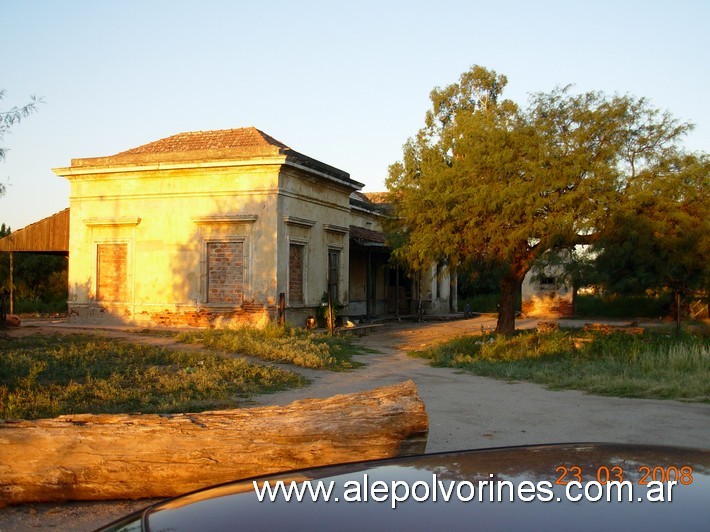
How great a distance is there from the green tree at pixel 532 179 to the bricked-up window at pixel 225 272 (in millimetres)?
5167

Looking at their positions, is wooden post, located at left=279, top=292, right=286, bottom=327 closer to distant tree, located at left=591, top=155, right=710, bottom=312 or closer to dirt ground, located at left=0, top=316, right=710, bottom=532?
dirt ground, located at left=0, top=316, right=710, bottom=532

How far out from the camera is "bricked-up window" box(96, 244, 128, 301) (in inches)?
817

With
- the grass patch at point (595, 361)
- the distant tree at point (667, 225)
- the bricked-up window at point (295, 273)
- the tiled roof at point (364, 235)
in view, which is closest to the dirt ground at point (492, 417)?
the grass patch at point (595, 361)

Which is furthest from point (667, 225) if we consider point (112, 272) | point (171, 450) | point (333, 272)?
point (112, 272)

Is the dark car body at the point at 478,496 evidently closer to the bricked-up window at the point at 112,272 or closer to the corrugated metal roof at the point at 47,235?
the bricked-up window at the point at 112,272

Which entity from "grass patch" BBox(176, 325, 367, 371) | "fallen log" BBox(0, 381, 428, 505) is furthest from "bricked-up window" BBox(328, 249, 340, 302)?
"fallen log" BBox(0, 381, 428, 505)

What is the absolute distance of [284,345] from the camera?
47.7ft

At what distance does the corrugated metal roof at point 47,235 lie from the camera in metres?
22.5

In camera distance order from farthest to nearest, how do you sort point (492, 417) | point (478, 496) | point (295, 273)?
point (295, 273)
point (492, 417)
point (478, 496)

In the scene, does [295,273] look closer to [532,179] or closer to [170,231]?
[170,231]

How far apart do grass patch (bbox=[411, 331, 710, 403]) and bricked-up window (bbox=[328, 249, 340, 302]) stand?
5646mm

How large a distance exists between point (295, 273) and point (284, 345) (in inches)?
220

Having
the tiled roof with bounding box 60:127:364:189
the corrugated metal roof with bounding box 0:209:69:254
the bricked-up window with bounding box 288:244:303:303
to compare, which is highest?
the tiled roof with bounding box 60:127:364:189

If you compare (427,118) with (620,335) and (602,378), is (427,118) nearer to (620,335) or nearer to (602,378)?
(620,335)
